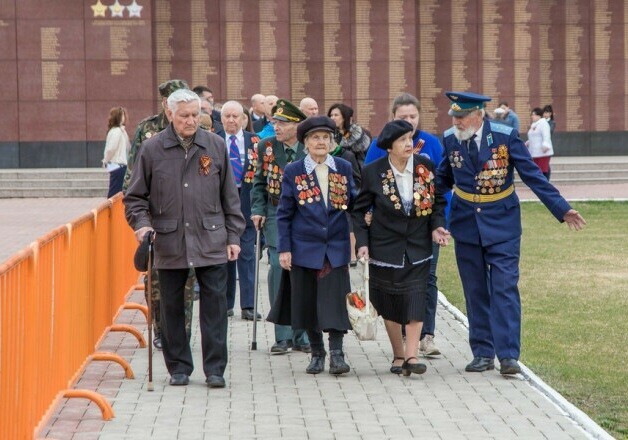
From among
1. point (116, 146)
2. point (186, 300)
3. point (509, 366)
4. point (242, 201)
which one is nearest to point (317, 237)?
point (186, 300)

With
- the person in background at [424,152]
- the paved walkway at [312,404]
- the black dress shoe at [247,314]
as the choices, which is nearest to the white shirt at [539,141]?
the black dress shoe at [247,314]

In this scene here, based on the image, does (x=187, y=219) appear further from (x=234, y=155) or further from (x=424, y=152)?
(x=234, y=155)

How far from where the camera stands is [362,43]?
1337 inches

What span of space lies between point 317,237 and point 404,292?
27.9 inches

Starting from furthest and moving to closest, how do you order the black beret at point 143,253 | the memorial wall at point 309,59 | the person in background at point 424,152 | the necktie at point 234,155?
the memorial wall at point 309,59, the necktie at point 234,155, the person in background at point 424,152, the black beret at point 143,253

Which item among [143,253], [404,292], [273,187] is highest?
[273,187]

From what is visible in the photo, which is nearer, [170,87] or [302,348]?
[170,87]

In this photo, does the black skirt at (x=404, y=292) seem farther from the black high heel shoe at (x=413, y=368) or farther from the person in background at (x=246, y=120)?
the person in background at (x=246, y=120)

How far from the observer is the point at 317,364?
984cm

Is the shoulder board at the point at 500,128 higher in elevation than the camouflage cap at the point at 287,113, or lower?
lower

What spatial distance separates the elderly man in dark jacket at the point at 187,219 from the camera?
9.25 meters

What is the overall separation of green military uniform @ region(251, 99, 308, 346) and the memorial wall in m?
21.6

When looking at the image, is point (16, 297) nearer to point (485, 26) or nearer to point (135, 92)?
point (135, 92)

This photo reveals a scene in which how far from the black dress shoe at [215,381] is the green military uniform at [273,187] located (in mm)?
1582
